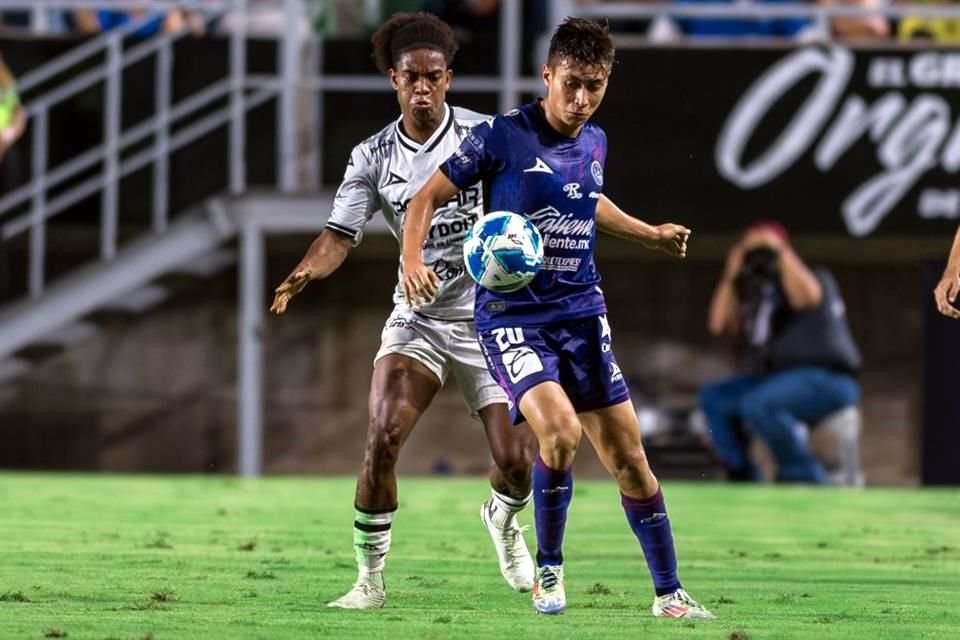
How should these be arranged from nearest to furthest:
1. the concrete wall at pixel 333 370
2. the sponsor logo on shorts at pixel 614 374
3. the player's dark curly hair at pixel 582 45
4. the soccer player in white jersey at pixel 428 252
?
the player's dark curly hair at pixel 582 45 < the sponsor logo on shorts at pixel 614 374 < the soccer player in white jersey at pixel 428 252 < the concrete wall at pixel 333 370

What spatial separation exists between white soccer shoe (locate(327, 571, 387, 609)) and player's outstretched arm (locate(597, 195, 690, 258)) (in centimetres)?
162

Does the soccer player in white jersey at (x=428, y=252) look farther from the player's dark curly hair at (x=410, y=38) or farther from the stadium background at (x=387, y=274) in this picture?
the stadium background at (x=387, y=274)

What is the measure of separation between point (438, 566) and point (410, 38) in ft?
8.72

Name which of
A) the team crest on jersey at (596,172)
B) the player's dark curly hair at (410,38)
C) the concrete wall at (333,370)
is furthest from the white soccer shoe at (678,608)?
the concrete wall at (333,370)

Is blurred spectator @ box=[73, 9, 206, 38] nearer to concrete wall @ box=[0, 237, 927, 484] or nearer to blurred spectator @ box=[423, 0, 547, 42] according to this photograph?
blurred spectator @ box=[423, 0, 547, 42]

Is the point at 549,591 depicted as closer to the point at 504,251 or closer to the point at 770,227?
the point at 504,251

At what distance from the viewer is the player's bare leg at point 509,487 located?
825 centimetres

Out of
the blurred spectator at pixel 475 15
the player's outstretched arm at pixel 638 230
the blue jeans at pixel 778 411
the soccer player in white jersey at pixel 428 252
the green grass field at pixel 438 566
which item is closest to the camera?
the green grass field at pixel 438 566

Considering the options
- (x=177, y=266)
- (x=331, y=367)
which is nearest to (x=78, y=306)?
(x=177, y=266)

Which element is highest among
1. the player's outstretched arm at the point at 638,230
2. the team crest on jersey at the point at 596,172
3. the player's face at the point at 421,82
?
the player's face at the point at 421,82

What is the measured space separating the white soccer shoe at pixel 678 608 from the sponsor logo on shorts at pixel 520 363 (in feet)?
3.13

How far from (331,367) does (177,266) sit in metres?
2.96

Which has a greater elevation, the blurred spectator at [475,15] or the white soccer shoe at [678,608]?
the blurred spectator at [475,15]

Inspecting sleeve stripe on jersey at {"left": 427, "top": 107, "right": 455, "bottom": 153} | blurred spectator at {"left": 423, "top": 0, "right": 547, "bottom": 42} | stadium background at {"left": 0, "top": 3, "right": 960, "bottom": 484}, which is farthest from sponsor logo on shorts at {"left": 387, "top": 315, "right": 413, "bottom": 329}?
blurred spectator at {"left": 423, "top": 0, "right": 547, "bottom": 42}
